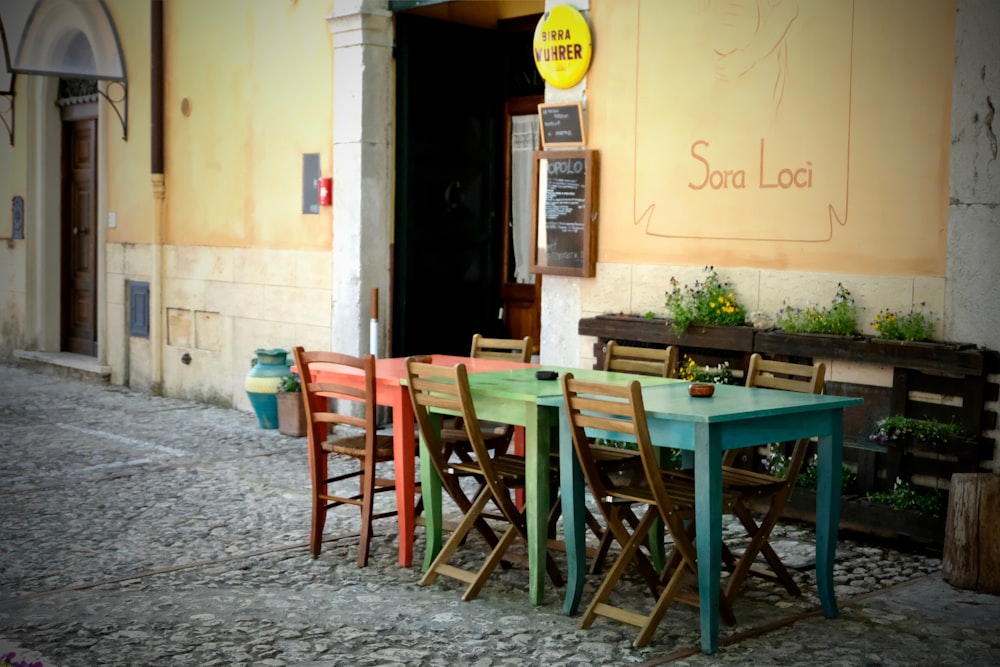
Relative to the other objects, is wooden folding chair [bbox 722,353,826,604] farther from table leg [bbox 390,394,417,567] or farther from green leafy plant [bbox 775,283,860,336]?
table leg [bbox 390,394,417,567]

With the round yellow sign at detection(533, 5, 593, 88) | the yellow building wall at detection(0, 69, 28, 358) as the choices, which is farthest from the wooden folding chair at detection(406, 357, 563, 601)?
the yellow building wall at detection(0, 69, 28, 358)

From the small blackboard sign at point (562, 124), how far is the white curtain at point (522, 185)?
188 centimetres

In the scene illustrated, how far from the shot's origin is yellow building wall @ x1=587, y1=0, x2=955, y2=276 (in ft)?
20.2

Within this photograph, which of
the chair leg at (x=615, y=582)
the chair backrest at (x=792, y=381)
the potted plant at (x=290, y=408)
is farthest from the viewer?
the potted plant at (x=290, y=408)

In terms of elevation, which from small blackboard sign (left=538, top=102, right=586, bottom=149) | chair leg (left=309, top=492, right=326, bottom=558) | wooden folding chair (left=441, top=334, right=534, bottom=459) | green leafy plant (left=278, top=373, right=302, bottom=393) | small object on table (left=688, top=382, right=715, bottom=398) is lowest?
chair leg (left=309, top=492, right=326, bottom=558)

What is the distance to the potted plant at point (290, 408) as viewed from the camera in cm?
909

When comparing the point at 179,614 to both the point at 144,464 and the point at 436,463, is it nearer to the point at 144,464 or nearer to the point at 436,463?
the point at 436,463

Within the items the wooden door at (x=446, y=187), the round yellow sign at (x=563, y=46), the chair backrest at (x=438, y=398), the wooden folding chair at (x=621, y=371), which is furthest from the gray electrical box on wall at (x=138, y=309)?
the chair backrest at (x=438, y=398)

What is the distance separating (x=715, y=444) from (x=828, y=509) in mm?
747

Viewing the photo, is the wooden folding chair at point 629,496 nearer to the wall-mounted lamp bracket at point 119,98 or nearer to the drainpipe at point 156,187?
the drainpipe at point 156,187

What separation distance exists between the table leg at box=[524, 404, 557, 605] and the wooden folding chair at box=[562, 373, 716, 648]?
7.0 inches

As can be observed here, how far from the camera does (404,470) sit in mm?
5480

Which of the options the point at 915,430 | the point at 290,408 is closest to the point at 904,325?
the point at 915,430

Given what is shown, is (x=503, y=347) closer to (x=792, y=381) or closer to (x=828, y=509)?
(x=792, y=381)
